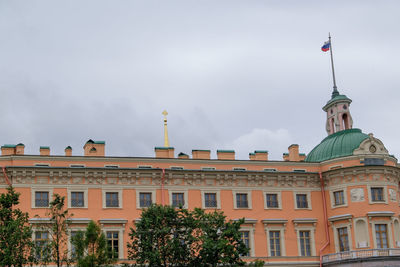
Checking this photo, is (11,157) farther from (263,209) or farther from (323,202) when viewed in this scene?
(323,202)

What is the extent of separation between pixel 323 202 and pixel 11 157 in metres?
27.4

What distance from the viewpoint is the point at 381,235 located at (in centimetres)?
5472

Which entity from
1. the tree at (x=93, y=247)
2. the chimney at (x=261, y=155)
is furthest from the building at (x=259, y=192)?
the tree at (x=93, y=247)

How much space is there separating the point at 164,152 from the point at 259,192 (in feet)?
29.9

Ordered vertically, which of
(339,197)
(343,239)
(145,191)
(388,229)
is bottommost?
(343,239)

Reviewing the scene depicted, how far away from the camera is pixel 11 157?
51.1 metres

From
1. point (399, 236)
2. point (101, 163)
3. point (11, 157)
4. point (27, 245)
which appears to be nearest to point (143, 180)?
point (101, 163)

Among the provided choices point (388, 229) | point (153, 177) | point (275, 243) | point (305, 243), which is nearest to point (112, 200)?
point (153, 177)

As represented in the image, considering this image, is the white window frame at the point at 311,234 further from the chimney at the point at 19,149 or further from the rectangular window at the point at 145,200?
the chimney at the point at 19,149

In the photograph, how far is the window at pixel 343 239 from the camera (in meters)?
55.3

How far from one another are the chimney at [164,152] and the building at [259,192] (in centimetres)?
9

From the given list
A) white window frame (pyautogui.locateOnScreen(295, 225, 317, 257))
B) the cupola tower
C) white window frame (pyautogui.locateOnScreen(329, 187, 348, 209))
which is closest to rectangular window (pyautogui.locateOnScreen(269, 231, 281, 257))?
white window frame (pyautogui.locateOnScreen(295, 225, 317, 257))

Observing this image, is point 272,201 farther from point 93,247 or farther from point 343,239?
point 93,247

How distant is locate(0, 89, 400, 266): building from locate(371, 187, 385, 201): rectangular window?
10 cm
